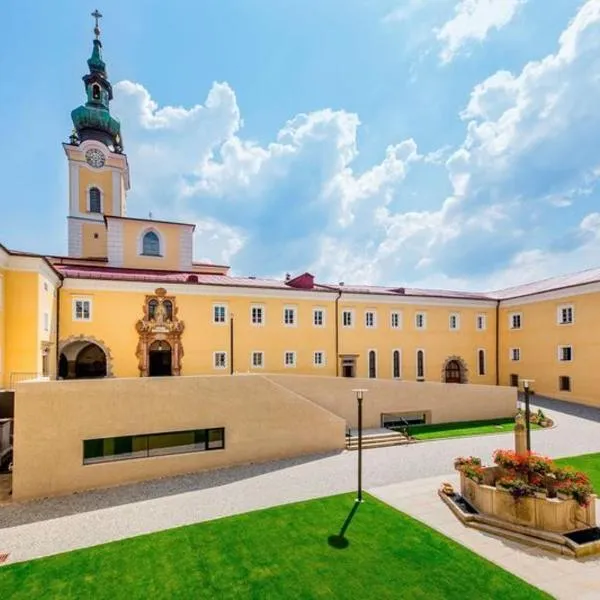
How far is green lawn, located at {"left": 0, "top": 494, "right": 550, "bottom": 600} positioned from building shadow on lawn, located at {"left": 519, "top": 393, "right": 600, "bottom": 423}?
64.8 feet

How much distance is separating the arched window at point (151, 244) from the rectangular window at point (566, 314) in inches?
1248

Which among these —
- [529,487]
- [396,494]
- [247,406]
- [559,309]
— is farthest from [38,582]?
[559,309]

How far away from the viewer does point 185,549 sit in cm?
996

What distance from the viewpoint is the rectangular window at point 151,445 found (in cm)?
1448

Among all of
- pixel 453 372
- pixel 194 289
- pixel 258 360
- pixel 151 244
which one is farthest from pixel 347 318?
pixel 151 244

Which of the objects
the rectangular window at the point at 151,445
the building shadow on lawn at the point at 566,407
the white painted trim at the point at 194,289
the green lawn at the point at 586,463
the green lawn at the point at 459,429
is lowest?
the green lawn at the point at 459,429

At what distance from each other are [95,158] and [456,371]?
40.8 m

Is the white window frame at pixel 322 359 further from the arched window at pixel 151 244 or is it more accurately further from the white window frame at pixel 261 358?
the arched window at pixel 151 244

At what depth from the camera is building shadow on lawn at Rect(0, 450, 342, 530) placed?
40.3 ft

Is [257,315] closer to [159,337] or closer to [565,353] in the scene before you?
[159,337]

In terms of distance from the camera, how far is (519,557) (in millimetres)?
9414

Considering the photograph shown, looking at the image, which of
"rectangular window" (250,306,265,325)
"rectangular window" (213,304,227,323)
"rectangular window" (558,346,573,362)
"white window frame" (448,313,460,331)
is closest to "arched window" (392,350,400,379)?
"white window frame" (448,313,460,331)

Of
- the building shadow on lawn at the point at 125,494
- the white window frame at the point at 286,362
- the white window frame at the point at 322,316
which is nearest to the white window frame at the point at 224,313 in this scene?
the white window frame at the point at 286,362

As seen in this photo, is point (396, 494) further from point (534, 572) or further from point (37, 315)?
point (37, 315)
